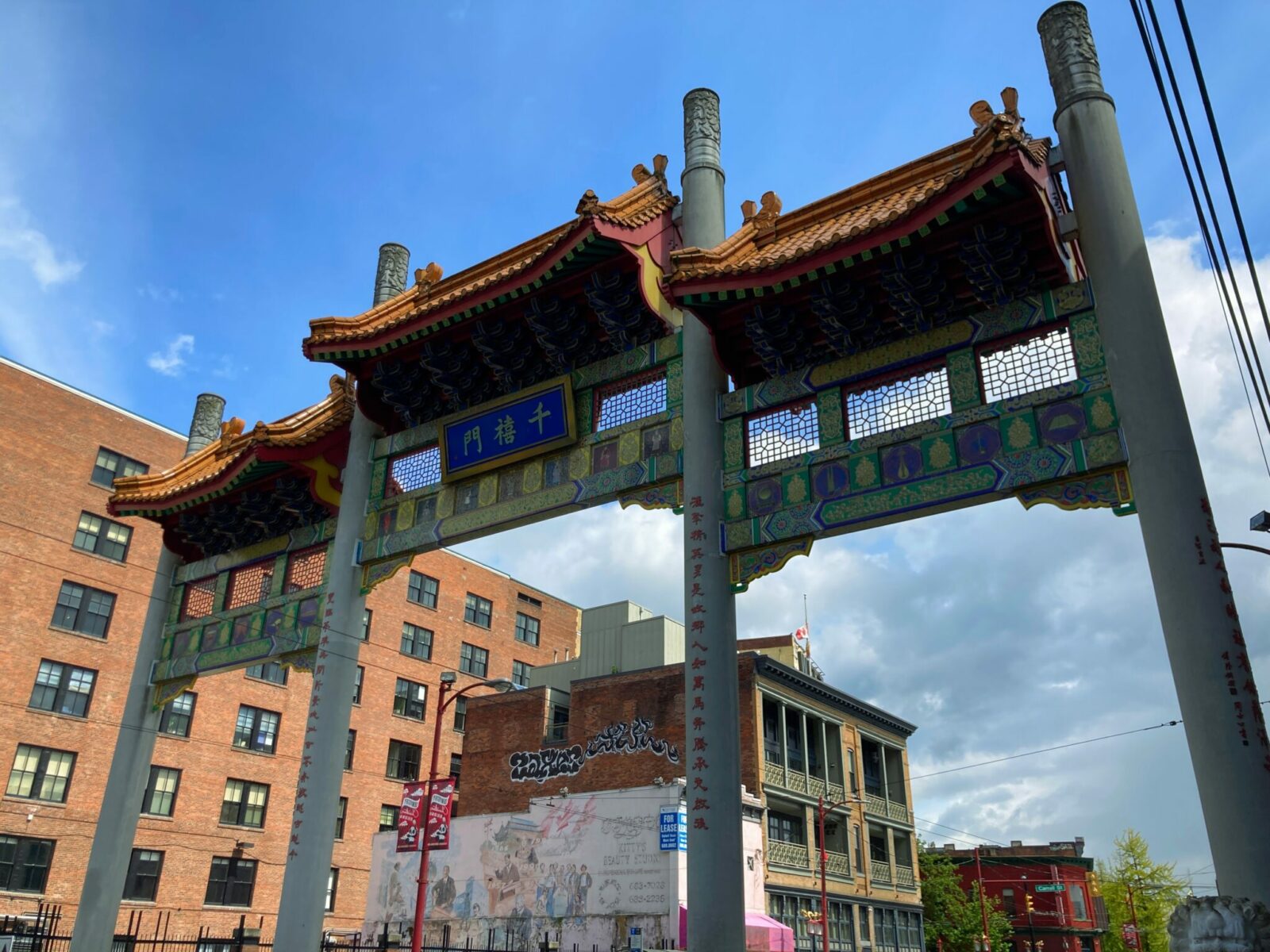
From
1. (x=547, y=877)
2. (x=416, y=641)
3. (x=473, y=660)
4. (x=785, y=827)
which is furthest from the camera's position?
(x=473, y=660)

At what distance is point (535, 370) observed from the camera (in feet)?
49.9

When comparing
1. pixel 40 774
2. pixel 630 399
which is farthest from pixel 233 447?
pixel 40 774

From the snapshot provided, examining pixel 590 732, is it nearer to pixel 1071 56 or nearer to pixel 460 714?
pixel 460 714

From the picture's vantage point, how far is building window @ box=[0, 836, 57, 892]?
115 feet

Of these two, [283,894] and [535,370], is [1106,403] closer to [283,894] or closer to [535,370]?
[535,370]

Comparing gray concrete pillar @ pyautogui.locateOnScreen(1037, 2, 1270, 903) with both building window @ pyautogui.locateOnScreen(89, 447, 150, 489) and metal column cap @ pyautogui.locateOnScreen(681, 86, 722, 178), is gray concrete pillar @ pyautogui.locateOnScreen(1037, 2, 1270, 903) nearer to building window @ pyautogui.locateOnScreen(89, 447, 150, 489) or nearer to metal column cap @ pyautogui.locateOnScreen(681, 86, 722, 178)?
metal column cap @ pyautogui.locateOnScreen(681, 86, 722, 178)

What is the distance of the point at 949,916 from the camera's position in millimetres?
55781

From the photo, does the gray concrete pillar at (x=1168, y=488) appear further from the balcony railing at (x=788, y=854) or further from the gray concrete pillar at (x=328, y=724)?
the balcony railing at (x=788, y=854)

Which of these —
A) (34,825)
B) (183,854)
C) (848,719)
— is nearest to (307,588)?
(34,825)

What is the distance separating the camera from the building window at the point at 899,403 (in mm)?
11430

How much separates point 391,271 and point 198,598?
7.69 m

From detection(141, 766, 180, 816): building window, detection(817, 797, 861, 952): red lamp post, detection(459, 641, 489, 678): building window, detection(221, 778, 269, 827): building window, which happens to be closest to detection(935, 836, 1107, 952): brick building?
detection(817, 797, 861, 952): red lamp post

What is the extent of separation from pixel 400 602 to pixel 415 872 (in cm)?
1613

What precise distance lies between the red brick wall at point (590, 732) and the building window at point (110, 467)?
18.4 metres
